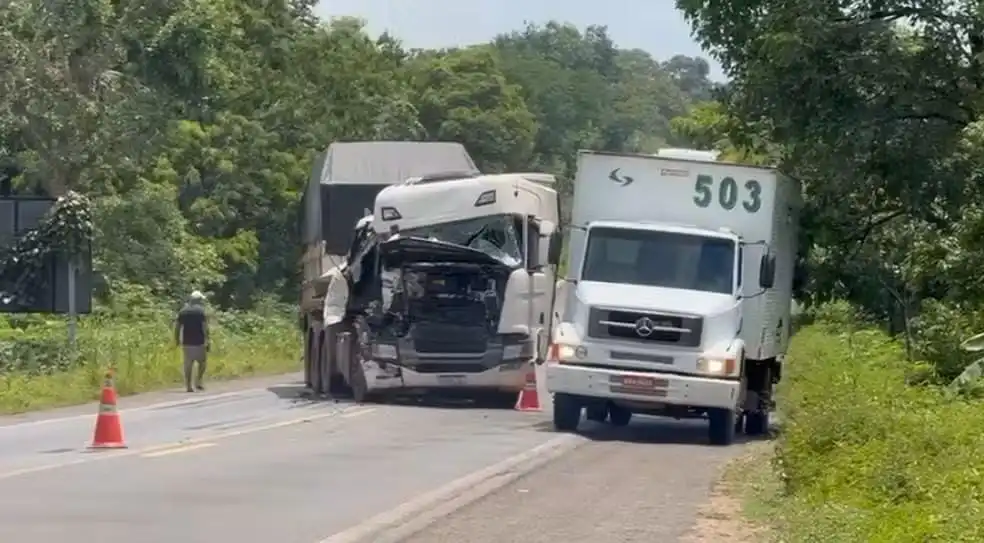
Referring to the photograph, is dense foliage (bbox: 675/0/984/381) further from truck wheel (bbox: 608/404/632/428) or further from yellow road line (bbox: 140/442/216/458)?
yellow road line (bbox: 140/442/216/458)

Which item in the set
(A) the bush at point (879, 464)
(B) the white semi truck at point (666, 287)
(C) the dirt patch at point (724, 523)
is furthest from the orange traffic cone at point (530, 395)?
(C) the dirt patch at point (724, 523)

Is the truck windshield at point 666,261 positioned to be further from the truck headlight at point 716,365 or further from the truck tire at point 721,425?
the truck tire at point 721,425

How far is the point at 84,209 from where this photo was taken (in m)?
37.9

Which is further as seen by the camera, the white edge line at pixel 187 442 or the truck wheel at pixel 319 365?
the truck wheel at pixel 319 365

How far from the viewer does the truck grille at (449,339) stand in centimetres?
2703

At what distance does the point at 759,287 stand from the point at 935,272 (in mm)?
3494

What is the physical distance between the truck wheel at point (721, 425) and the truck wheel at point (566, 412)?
1.67 meters

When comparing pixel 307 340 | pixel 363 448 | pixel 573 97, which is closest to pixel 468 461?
pixel 363 448

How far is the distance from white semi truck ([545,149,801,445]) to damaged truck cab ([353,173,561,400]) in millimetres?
3481

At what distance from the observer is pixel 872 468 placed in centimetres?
1298

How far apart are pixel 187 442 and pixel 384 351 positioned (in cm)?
679

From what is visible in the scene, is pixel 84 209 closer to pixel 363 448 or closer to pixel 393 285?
pixel 393 285

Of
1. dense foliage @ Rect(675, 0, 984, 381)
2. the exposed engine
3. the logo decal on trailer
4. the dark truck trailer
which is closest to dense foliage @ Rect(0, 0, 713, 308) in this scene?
dense foliage @ Rect(675, 0, 984, 381)

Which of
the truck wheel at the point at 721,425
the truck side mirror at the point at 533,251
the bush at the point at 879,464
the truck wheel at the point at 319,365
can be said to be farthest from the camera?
the truck wheel at the point at 319,365
